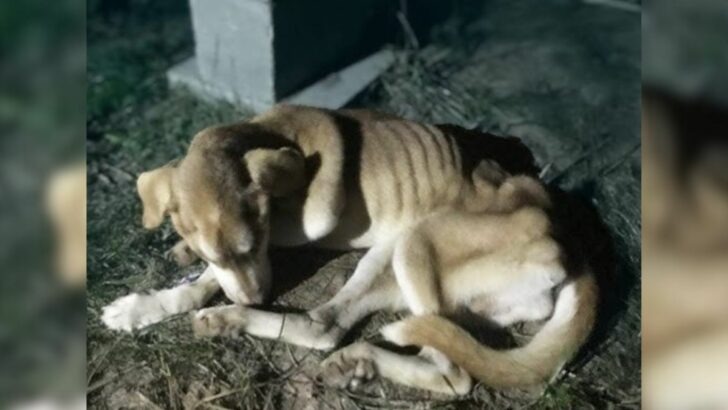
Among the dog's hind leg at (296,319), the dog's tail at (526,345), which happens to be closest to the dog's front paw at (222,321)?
the dog's hind leg at (296,319)

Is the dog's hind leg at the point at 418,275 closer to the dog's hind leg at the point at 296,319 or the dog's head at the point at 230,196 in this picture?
the dog's hind leg at the point at 296,319

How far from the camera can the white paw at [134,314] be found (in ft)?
9.86

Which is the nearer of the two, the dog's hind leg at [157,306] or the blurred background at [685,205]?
the blurred background at [685,205]

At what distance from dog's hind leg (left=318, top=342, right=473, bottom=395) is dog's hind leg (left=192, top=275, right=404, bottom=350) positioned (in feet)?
0.30

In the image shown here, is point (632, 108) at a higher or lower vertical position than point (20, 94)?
lower

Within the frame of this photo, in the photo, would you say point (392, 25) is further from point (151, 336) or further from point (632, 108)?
point (151, 336)

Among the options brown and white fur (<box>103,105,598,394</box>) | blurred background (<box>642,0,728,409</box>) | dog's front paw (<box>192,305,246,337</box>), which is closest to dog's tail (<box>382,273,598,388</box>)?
brown and white fur (<box>103,105,598,394</box>)

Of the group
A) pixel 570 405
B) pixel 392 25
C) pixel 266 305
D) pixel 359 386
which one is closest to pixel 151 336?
pixel 266 305

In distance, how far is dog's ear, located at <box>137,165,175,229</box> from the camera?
282 cm

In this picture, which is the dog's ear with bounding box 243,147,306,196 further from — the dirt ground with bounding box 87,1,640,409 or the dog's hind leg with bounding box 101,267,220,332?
the dog's hind leg with bounding box 101,267,220,332

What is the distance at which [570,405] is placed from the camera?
2801 mm

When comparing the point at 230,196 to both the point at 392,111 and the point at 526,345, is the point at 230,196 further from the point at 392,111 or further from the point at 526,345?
the point at 392,111

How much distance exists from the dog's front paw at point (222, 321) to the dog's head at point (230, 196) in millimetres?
39

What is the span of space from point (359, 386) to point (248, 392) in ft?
1.00
